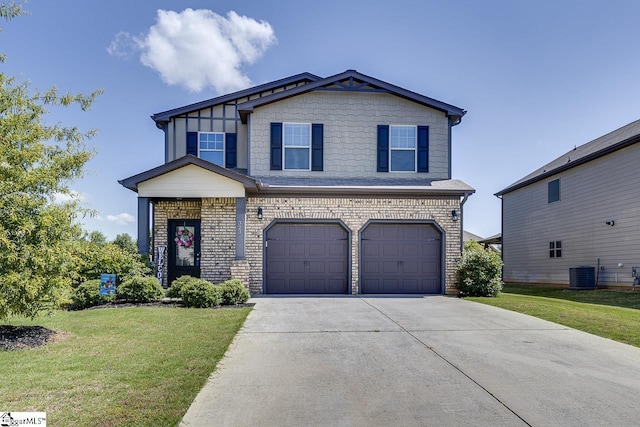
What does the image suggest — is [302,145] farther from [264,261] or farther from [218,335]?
[218,335]

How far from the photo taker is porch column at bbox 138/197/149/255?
12922 mm

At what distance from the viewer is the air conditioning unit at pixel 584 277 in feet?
58.3

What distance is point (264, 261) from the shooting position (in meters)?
13.5

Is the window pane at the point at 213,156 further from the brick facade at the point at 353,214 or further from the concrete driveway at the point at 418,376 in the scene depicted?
the concrete driveway at the point at 418,376

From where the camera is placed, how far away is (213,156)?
1561cm

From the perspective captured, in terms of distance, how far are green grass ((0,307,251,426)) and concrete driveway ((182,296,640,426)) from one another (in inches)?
13.2

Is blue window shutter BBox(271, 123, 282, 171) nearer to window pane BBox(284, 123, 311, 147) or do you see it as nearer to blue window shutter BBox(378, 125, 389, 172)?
window pane BBox(284, 123, 311, 147)

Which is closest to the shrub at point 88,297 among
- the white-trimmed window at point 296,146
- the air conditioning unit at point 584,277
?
the white-trimmed window at point 296,146

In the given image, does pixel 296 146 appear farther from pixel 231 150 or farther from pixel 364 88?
pixel 364 88

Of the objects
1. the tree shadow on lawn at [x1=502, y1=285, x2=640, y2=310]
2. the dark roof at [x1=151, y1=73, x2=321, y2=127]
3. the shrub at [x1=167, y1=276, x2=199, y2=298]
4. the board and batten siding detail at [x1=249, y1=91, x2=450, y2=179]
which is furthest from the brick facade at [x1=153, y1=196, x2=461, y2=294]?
the tree shadow on lawn at [x1=502, y1=285, x2=640, y2=310]

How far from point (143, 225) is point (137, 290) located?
256cm

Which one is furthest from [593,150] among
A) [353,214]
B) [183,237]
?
[183,237]

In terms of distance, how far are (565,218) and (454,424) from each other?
1942 cm

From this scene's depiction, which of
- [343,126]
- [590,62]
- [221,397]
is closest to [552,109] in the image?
[590,62]
